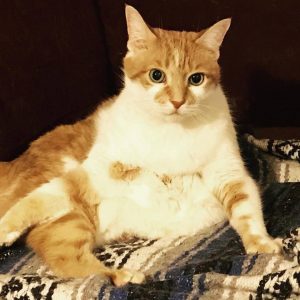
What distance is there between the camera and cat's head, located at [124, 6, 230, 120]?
49.8 inches

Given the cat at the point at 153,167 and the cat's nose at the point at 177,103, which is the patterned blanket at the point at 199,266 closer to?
the cat at the point at 153,167

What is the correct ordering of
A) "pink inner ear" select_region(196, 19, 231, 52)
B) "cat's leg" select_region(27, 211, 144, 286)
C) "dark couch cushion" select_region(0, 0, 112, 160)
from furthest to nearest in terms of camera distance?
"dark couch cushion" select_region(0, 0, 112, 160), "pink inner ear" select_region(196, 19, 231, 52), "cat's leg" select_region(27, 211, 144, 286)

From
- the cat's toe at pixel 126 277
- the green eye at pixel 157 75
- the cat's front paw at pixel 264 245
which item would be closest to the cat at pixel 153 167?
the green eye at pixel 157 75

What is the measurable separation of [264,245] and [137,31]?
0.64 metres

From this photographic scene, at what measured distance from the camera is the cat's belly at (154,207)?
1.33 meters

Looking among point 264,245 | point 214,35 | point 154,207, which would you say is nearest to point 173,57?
point 214,35

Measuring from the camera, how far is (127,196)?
137 centimetres

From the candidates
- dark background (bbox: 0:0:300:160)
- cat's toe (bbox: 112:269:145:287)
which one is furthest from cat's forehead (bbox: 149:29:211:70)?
cat's toe (bbox: 112:269:145:287)

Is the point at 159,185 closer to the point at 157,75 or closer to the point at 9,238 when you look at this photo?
the point at 157,75

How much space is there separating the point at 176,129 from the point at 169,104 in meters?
0.13

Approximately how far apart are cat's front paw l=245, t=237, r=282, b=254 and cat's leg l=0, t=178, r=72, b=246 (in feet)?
1.56

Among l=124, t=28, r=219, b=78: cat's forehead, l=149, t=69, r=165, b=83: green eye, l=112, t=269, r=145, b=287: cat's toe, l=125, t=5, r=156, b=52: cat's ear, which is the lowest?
l=112, t=269, r=145, b=287: cat's toe

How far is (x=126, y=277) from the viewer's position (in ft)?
3.40

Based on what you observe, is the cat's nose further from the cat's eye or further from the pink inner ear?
the pink inner ear
